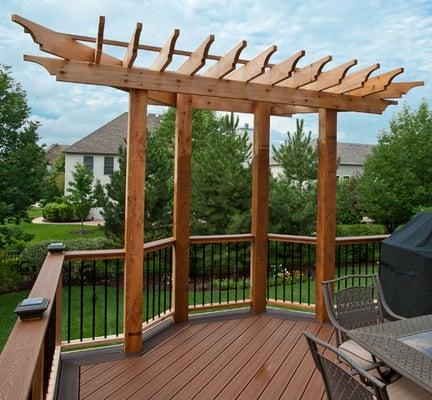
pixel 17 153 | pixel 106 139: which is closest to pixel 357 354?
pixel 17 153

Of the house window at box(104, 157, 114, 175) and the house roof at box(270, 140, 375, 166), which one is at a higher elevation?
the house roof at box(270, 140, 375, 166)

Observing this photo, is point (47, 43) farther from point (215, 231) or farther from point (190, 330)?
point (215, 231)

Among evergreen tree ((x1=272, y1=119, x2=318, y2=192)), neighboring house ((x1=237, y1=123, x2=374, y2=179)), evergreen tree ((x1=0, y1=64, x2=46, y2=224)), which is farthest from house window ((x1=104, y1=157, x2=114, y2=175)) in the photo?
neighboring house ((x1=237, y1=123, x2=374, y2=179))

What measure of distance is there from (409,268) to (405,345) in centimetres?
218

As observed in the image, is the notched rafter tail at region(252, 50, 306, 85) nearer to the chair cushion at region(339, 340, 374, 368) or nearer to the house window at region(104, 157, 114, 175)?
the chair cushion at region(339, 340, 374, 368)

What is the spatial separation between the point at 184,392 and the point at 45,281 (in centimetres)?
136

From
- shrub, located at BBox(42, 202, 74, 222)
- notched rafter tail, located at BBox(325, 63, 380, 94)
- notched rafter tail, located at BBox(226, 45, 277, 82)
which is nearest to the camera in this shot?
notched rafter tail, located at BBox(226, 45, 277, 82)

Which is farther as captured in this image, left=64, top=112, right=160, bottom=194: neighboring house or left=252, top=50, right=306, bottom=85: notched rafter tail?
left=64, top=112, right=160, bottom=194: neighboring house

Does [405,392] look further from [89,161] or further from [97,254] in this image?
[89,161]

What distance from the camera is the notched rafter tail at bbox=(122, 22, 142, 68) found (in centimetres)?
274

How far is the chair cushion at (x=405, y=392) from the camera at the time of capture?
1.82m

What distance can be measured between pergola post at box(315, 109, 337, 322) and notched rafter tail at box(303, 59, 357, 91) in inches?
16.3

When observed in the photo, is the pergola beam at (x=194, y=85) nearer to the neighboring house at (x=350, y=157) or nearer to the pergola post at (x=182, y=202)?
the pergola post at (x=182, y=202)

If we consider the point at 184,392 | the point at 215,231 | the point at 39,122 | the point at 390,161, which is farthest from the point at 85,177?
the point at 184,392
